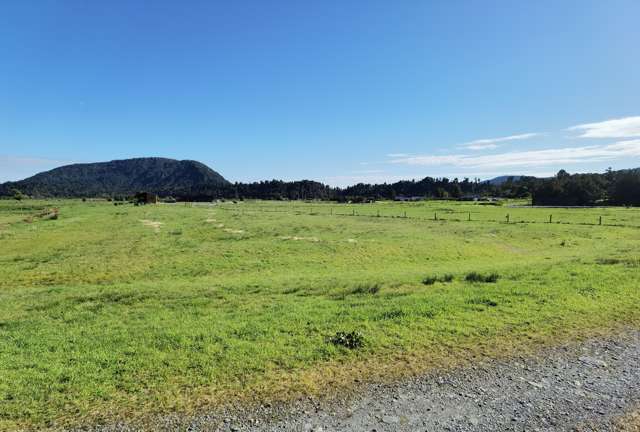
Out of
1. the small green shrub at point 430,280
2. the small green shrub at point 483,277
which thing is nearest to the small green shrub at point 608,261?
the small green shrub at point 483,277

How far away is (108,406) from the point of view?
6613mm

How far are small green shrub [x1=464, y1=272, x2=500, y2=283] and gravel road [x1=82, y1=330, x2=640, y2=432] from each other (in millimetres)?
9376

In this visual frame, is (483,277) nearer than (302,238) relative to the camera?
Yes

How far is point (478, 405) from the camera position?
260 inches

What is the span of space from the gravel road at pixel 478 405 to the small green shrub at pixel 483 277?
30.8 feet

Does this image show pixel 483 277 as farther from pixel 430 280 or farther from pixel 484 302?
pixel 484 302

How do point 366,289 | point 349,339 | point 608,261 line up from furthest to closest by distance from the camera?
point 608,261 → point 366,289 → point 349,339

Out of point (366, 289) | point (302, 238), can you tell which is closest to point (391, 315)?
point (366, 289)

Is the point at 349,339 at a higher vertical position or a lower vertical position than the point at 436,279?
higher

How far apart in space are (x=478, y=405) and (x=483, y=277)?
12.6 meters

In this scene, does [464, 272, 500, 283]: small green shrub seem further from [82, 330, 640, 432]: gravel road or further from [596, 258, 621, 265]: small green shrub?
[82, 330, 640, 432]: gravel road

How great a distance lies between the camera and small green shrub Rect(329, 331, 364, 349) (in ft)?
30.0

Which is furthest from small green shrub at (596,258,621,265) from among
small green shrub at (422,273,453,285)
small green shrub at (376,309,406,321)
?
small green shrub at (376,309,406,321)

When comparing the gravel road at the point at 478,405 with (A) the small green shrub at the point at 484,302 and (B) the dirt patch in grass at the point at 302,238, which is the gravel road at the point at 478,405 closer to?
(A) the small green shrub at the point at 484,302
